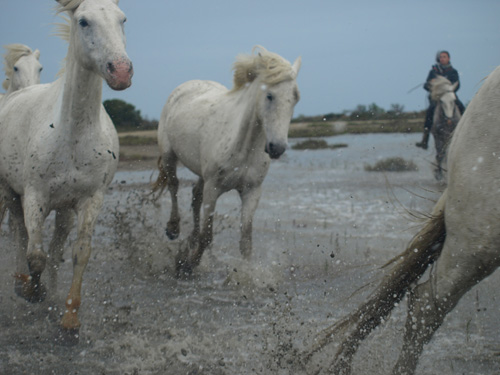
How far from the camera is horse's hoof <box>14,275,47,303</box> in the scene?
4.18m

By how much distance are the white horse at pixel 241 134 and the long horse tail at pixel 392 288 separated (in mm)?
1850

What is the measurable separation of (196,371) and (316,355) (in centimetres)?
72

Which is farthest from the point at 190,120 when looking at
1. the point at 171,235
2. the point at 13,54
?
the point at 13,54

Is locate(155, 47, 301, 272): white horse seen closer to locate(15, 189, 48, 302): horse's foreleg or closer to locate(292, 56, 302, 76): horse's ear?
locate(292, 56, 302, 76): horse's ear

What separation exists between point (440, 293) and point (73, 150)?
247 centimetres

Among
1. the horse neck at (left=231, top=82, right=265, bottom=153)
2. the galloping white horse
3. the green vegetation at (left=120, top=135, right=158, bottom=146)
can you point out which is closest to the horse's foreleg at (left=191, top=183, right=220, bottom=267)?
the horse neck at (left=231, top=82, right=265, bottom=153)

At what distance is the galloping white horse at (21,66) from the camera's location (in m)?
7.21

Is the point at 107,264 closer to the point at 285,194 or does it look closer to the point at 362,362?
the point at 362,362

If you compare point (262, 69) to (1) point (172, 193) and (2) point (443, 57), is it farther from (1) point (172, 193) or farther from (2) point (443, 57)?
(2) point (443, 57)

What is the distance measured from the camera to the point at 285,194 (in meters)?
10.8

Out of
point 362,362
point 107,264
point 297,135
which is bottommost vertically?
point 297,135

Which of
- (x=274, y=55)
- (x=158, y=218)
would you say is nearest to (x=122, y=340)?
(x=274, y=55)

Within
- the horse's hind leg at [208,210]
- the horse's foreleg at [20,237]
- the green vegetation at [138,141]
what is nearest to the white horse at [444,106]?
the horse's hind leg at [208,210]

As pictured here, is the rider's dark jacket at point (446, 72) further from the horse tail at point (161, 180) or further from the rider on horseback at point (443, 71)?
the horse tail at point (161, 180)
